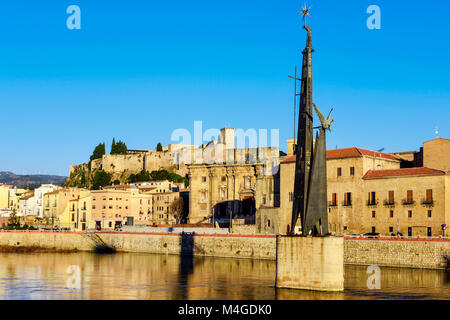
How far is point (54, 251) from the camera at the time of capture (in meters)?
91.9

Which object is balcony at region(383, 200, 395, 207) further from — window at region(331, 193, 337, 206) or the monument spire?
the monument spire

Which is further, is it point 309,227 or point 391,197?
point 391,197

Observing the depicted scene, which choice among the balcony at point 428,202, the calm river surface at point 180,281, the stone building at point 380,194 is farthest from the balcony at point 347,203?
the calm river surface at point 180,281

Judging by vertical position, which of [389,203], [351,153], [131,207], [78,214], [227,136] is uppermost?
[227,136]

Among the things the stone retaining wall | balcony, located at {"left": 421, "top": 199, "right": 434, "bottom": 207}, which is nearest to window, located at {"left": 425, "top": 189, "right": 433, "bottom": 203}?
balcony, located at {"left": 421, "top": 199, "right": 434, "bottom": 207}

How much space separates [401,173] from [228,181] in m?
43.6

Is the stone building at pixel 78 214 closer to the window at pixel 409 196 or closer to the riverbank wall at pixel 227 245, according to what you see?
the riverbank wall at pixel 227 245

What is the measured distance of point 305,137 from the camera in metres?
41.1

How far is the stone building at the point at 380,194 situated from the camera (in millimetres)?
65000

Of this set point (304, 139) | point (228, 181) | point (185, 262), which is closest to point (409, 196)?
Result: point (185, 262)

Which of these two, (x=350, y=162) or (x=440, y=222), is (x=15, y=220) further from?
(x=440, y=222)

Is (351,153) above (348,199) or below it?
above

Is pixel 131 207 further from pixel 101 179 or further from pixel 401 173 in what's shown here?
pixel 401 173
